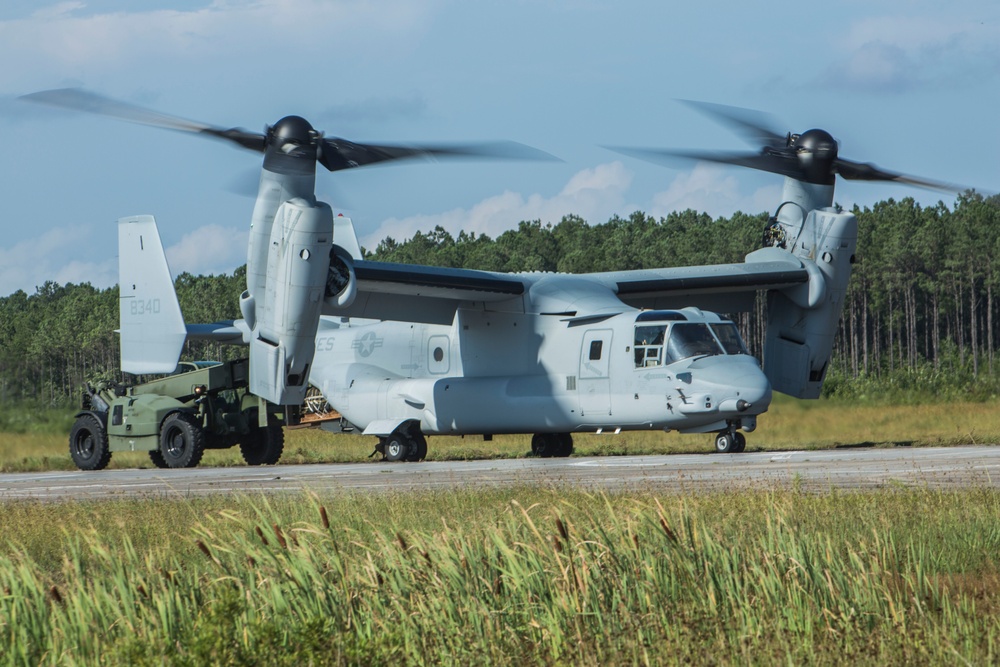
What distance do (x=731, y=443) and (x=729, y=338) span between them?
1.79 metres

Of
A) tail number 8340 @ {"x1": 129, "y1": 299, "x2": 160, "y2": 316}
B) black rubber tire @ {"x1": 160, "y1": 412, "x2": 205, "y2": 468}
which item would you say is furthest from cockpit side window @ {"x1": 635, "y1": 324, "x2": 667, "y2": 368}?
tail number 8340 @ {"x1": 129, "y1": 299, "x2": 160, "y2": 316}

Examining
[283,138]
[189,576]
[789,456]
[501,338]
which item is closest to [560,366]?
[501,338]

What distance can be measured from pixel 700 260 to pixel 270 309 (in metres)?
62.3

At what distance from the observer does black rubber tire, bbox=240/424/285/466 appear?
2400 cm

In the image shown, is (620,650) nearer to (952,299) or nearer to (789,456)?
(789,456)

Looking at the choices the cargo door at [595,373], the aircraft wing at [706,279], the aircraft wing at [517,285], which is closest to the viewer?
the cargo door at [595,373]

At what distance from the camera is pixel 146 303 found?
24094 millimetres

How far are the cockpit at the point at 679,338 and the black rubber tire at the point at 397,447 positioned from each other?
4.90 m

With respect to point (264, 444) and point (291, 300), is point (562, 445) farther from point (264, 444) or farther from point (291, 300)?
point (291, 300)

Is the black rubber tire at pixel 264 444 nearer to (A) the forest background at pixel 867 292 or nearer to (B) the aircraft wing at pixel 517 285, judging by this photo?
(B) the aircraft wing at pixel 517 285

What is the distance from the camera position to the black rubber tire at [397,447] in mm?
22328

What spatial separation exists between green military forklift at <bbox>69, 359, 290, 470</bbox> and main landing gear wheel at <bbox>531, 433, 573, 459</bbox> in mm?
4780

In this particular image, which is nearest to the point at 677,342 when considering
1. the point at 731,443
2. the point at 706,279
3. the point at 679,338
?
the point at 679,338

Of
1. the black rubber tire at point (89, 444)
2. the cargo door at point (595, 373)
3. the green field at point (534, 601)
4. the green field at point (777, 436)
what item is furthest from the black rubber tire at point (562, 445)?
the green field at point (534, 601)
